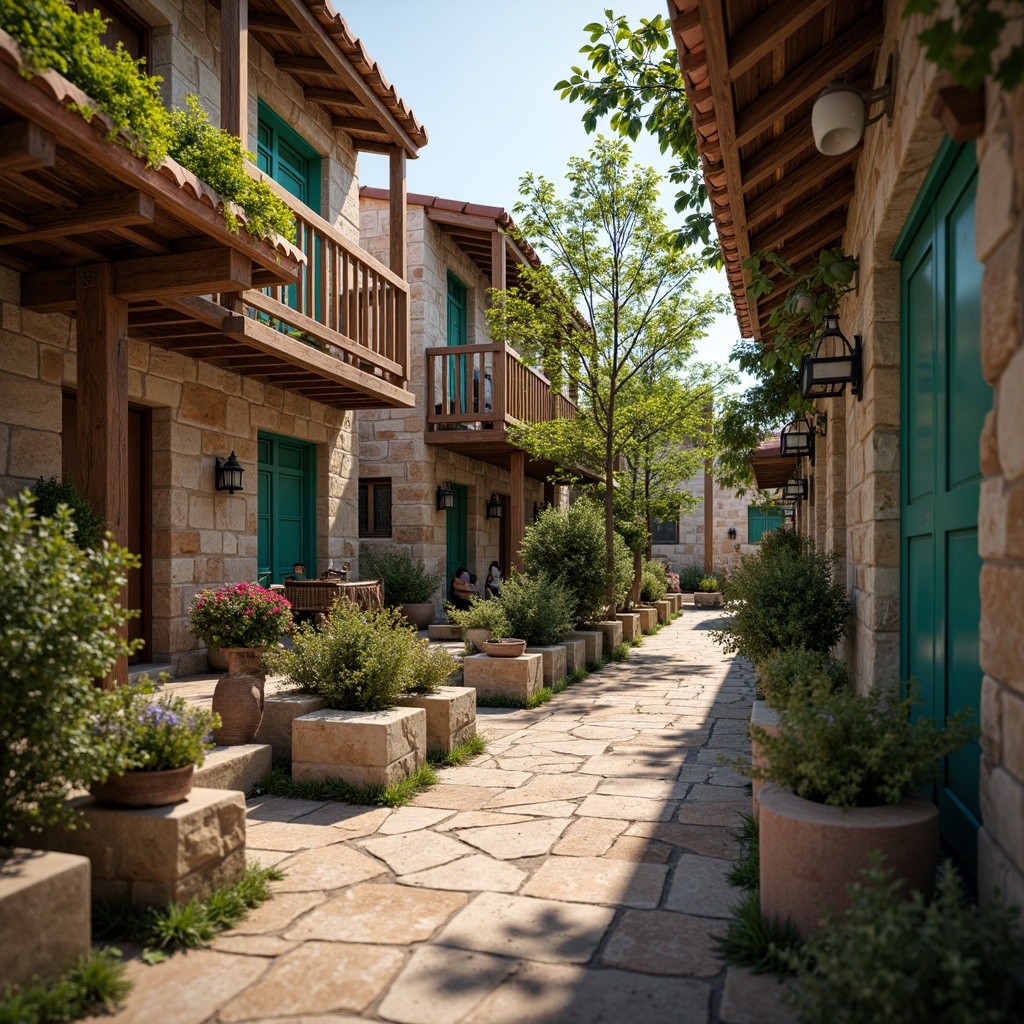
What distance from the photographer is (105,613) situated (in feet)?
8.20

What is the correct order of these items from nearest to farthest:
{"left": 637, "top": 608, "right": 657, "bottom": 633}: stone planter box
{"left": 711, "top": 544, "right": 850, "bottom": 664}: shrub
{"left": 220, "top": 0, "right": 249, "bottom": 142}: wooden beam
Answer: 1. {"left": 711, "top": 544, "right": 850, "bottom": 664}: shrub
2. {"left": 220, "top": 0, "right": 249, "bottom": 142}: wooden beam
3. {"left": 637, "top": 608, "right": 657, "bottom": 633}: stone planter box

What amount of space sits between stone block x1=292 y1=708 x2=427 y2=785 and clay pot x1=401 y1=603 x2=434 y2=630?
593 centimetres

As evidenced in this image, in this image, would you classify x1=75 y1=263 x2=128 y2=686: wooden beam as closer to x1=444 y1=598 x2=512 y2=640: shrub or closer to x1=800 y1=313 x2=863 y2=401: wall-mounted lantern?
x1=444 y1=598 x2=512 y2=640: shrub

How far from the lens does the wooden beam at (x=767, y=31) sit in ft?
10.3

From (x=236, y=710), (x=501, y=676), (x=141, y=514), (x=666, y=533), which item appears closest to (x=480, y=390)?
(x=501, y=676)

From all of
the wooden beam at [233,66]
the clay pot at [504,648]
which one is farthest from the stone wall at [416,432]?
the wooden beam at [233,66]

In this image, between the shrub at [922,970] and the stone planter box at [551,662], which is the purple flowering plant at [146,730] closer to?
the shrub at [922,970]

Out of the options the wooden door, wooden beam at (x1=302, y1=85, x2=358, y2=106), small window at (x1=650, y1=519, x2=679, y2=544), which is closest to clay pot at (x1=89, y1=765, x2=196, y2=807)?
the wooden door

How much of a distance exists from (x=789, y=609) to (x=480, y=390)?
6.66 meters

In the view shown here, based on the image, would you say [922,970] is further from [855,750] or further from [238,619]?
[238,619]

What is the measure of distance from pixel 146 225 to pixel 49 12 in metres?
1.22

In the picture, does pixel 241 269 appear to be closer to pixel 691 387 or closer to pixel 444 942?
pixel 444 942

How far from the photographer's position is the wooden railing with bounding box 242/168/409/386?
6758 millimetres

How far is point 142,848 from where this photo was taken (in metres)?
2.68
